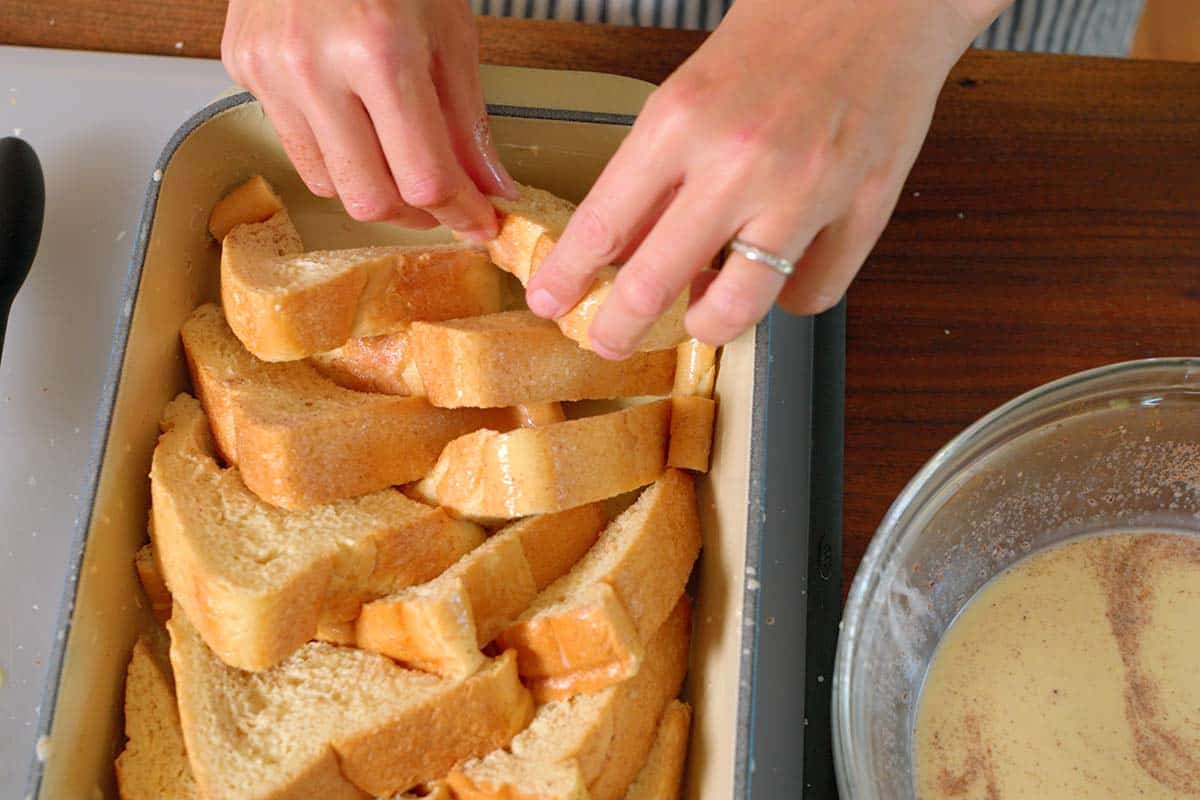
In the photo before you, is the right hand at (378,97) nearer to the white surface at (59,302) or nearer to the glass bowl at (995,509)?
the white surface at (59,302)

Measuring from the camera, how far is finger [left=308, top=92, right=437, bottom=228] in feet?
3.63

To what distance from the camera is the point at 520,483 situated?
1.17 metres

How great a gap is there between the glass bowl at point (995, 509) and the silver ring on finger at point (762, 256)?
1.12ft

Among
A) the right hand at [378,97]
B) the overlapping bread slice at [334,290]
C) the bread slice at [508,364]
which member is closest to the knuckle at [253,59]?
the right hand at [378,97]

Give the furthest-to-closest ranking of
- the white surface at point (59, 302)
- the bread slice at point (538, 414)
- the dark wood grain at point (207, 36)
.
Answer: the dark wood grain at point (207, 36) < the white surface at point (59, 302) < the bread slice at point (538, 414)

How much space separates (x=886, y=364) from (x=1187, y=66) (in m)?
0.73

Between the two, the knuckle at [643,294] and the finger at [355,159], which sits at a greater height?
the finger at [355,159]

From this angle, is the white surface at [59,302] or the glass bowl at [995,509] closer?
the glass bowl at [995,509]

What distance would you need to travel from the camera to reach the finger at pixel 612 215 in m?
0.92

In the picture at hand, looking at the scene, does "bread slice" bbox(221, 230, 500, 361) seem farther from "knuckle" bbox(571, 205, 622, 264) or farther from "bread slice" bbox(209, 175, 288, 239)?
"knuckle" bbox(571, 205, 622, 264)

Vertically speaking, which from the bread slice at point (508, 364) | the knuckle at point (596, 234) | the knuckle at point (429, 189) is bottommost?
the bread slice at point (508, 364)

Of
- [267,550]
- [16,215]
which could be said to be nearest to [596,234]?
[267,550]

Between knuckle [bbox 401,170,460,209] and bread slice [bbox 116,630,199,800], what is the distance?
619 millimetres

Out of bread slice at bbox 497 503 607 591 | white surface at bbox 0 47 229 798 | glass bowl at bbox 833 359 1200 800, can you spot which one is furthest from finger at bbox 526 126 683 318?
white surface at bbox 0 47 229 798
